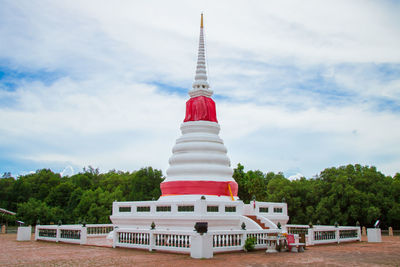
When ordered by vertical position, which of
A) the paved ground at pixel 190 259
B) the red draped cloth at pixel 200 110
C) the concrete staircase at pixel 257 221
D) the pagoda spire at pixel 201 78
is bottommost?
the paved ground at pixel 190 259

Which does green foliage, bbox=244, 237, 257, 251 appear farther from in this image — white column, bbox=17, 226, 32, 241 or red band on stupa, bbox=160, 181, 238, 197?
white column, bbox=17, 226, 32, 241

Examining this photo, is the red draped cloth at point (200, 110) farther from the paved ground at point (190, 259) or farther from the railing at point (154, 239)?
the paved ground at point (190, 259)

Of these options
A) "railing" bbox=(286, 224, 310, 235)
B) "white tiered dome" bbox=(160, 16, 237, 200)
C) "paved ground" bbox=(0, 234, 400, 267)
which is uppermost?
"white tiered dome" bbox=(160, 16, 237, 200)

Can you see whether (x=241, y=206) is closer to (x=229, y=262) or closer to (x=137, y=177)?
(x=229, y=262)

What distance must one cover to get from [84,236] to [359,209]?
103 feet

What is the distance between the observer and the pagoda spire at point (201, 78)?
33.7 m

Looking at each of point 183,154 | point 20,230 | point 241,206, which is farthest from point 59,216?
point 241,206

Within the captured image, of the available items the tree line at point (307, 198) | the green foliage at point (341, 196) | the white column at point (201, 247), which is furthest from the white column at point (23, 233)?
the green foliage at point (341, 196)

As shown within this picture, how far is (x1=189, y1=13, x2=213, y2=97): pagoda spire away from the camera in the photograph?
33.7 m

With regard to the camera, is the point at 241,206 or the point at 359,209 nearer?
the point at 241,206

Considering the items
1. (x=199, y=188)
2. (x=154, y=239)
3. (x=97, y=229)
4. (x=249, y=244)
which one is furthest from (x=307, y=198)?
(x=154, y=239)

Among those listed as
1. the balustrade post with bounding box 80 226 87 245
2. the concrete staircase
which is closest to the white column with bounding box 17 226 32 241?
the balustrade post with bounding box 80 226 87 245

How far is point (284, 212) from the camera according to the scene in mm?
30672

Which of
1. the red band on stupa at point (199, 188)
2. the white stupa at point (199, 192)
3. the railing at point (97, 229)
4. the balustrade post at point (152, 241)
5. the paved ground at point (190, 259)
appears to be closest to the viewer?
the paved ground at point (190, 259)
